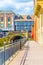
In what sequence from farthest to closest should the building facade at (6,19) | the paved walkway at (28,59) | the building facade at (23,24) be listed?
the building facade at (6,19) → the building facade at (23,24) → the paved walkway at (28,59)

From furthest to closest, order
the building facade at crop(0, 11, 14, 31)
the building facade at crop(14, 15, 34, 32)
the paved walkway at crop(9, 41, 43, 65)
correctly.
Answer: the building facade at crop(0, 11, 14, 31), the building facade at crop(14, 15, 34, 32), the paved walkway at crop(9, 41, 43, 65)

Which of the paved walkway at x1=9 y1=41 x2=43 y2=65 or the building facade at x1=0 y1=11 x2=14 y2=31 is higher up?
the building facade at x1=0 y1=11 x2=14 y2=31

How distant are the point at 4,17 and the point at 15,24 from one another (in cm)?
977

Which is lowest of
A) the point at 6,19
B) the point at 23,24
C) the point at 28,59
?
the point at 28,59

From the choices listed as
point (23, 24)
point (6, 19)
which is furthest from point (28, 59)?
point (6, 19)

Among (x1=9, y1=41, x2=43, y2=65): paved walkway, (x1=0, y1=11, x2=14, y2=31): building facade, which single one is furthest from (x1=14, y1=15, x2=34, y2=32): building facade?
(x1=9, y1=41, x2=43, y2=65): paved walkway

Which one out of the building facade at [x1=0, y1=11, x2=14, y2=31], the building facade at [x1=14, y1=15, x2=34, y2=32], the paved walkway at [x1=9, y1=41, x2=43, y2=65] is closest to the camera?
the paved walkway at [x1=9, y1=41, x2=43, y2=65]

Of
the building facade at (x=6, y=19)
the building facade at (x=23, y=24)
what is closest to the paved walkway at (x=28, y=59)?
the building facade at (x=23, y=24)

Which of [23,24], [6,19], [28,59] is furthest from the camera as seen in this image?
[6,19]

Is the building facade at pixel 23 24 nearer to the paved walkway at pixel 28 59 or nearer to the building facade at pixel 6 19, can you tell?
the building facade at pixel 6 19

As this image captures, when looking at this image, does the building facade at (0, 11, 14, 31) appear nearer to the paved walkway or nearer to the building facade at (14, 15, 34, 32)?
the building facade at (14, 15, 34, 32)

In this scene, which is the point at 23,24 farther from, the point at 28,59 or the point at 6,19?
the point at 28,59

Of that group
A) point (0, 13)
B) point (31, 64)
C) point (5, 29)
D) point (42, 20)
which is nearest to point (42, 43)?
point (42, 20)

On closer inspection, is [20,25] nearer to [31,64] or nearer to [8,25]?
[8,25]
